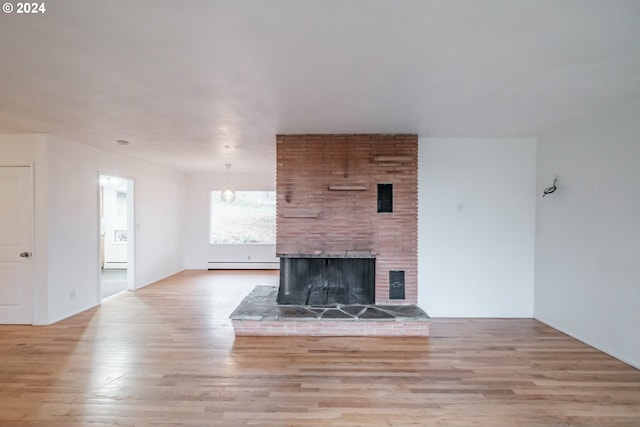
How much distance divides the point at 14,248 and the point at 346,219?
4507mm

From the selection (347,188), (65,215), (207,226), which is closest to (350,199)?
(347,188)

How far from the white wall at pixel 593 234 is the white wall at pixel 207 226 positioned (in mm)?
5870

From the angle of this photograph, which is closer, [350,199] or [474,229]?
[350,199]

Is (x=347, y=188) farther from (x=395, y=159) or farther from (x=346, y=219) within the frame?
(x=395, y=159)

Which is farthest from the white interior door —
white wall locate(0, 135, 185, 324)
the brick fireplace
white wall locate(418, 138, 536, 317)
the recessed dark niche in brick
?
white wall locate(418, 138, 536, 317)

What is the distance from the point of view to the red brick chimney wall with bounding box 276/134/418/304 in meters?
4.36

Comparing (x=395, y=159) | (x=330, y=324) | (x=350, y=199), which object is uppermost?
(x=395, y=159)

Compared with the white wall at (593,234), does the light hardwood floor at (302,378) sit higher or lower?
lower

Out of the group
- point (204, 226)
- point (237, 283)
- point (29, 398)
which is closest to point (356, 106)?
point (29, 398)

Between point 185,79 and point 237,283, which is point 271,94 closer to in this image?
point 185,79

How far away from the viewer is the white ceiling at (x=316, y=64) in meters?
1.69

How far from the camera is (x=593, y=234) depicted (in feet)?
11.6

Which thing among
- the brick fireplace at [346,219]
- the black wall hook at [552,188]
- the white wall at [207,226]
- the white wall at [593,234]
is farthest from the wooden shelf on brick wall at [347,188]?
the white wall at [207,226]

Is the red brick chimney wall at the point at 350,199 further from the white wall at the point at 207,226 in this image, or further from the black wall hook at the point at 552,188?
the white wall at the point at 207,226
